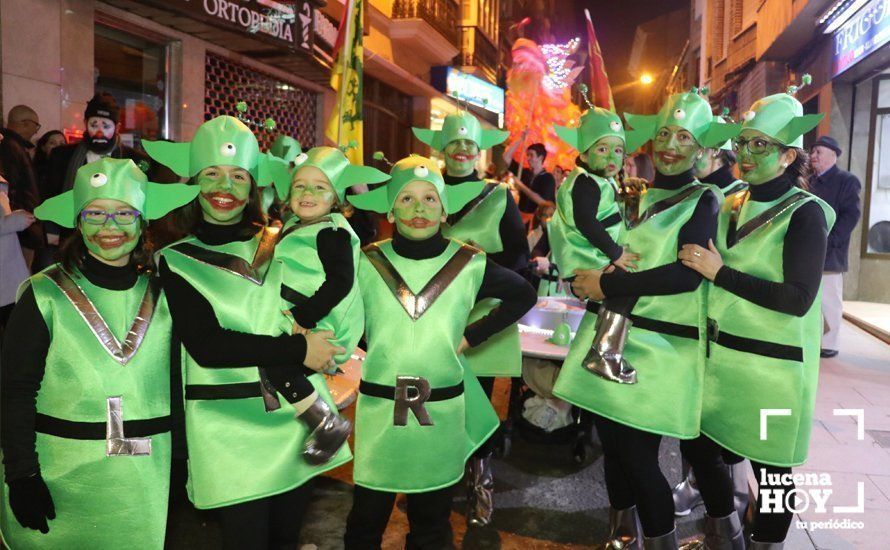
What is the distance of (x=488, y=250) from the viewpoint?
430 cm

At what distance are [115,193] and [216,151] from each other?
0.37 metres

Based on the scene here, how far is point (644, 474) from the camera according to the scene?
318cm

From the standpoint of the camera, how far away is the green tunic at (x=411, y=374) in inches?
115

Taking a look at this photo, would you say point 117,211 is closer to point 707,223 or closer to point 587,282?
point 587,282

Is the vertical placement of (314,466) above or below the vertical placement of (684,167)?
below

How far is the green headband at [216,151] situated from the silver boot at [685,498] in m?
2.99

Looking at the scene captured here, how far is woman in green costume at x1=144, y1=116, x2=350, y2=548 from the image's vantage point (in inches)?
99.7

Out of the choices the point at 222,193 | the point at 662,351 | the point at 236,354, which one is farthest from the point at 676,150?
the point at 236,354

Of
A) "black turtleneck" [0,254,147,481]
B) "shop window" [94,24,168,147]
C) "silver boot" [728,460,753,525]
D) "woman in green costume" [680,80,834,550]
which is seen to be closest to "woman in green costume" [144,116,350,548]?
"black turtleneck" [0,254,147,481]

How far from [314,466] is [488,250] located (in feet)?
6.36

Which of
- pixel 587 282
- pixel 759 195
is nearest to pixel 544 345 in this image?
pixel 587 282

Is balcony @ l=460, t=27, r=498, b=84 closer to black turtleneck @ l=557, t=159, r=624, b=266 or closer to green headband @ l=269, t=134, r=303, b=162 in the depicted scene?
green headband @ l=269, t=134, r=303, b=162

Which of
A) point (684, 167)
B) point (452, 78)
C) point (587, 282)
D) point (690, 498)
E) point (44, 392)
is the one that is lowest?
point (690, 498)

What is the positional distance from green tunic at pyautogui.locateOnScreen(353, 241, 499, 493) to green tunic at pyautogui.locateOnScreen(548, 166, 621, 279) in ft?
2.07
